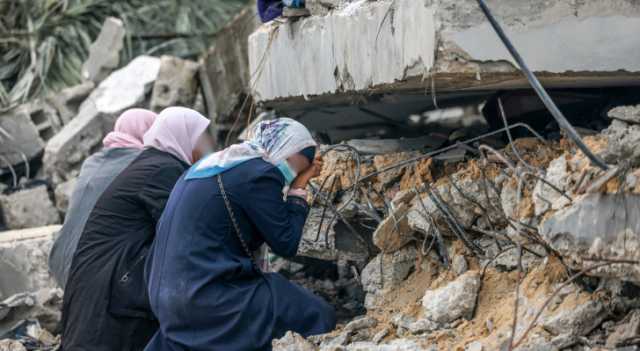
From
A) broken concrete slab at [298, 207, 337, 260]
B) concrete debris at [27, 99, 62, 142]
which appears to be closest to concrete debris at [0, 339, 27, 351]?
broken concrete slab at [298, 207, 337, 260]

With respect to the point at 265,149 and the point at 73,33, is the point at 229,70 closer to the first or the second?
the point at 73,33

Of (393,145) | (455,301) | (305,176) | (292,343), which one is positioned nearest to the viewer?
(455,301)

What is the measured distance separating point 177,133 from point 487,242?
5.79ft

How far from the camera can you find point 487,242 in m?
3.88

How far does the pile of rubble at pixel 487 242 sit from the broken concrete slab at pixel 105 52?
19.3 feet

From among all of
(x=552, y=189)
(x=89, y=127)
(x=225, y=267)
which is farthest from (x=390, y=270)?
(x=89, y=127)

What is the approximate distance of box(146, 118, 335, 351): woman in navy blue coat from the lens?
3887 millimetres

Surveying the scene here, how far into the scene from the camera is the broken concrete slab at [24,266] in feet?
21.9

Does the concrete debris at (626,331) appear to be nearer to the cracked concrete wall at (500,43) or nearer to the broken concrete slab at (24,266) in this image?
the cracked concrete wall at (500,43)

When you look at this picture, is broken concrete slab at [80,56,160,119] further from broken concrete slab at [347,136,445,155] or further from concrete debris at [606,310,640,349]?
concrete debris at [606,310,640,349]

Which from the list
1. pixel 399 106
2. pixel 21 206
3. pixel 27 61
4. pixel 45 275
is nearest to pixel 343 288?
pixel 399 106

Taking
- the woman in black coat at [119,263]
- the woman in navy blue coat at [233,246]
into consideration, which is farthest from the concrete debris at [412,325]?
the woman in black coat at [119,263]

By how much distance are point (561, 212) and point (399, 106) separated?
2.70m

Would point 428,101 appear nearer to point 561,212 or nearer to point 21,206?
point 561,212
